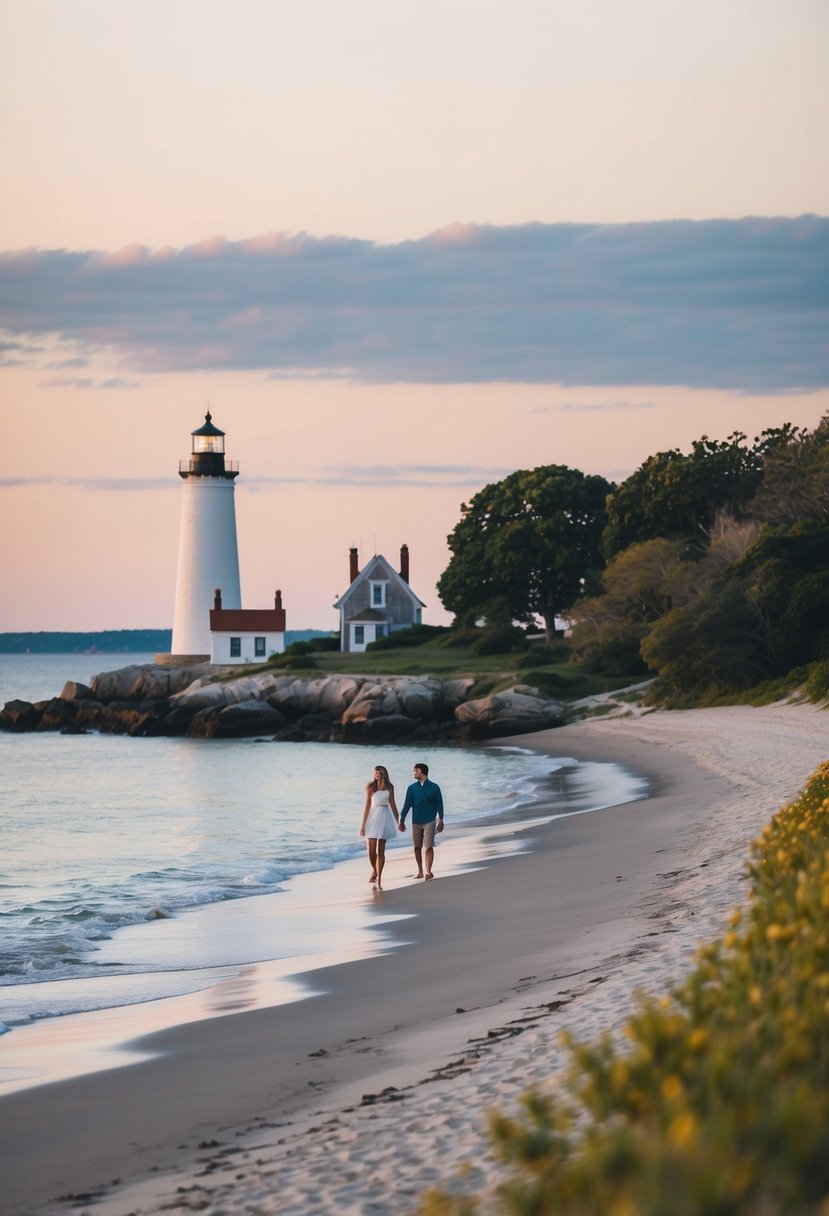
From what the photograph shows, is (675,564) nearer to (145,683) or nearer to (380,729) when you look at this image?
(380,729)

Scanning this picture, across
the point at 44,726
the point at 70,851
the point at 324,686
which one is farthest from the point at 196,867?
the point at 44,726

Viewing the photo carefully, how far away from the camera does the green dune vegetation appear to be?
120 inches

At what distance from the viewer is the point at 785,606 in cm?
4838

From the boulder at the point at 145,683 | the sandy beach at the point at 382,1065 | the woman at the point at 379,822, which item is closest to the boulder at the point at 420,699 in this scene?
the boulder at the point at 145,683

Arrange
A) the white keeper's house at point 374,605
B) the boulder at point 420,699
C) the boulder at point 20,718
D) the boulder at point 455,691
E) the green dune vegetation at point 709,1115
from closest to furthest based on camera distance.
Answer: the green dune vegetation at point 709,1115, the boulder at point 420,699, the boulder at point 455,691, the boulder at point 20,718, the white keeper's house at point 374,605

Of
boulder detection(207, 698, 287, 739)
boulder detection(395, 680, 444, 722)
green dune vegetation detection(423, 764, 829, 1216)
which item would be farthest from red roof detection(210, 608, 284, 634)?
green dune vegetation detection(423, 764, 829, 1216)

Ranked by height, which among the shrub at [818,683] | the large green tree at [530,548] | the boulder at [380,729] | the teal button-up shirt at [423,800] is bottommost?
the boulder at [380,729]

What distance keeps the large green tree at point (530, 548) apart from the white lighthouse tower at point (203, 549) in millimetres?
12663

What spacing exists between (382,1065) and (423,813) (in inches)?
393

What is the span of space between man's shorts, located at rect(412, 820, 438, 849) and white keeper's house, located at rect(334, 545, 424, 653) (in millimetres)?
59916

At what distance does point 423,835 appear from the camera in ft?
58.1

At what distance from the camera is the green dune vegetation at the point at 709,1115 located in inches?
120

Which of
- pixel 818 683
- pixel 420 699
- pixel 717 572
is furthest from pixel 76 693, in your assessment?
pixel 818 683

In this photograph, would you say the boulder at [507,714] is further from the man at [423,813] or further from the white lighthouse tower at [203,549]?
the man at [423,813]
